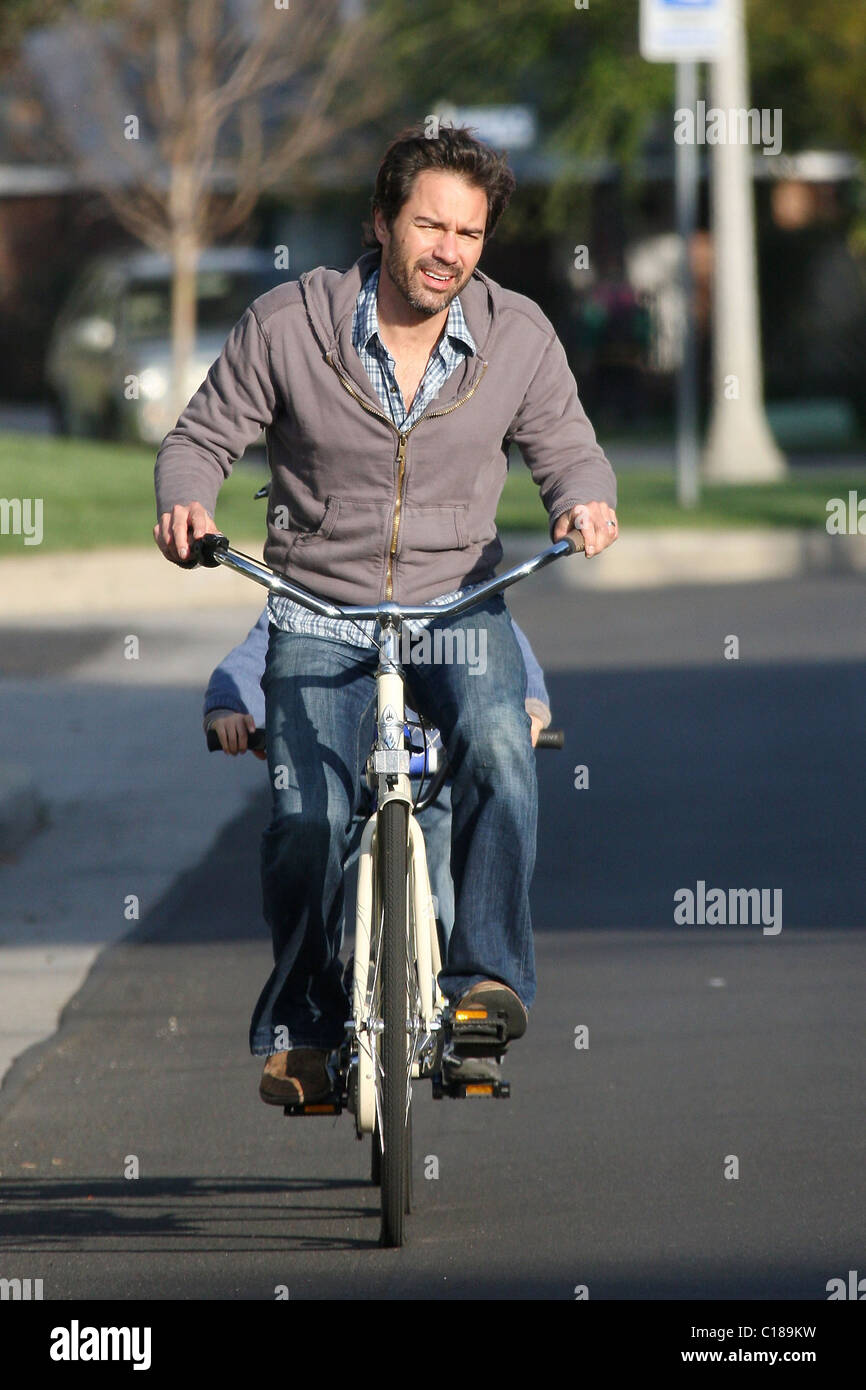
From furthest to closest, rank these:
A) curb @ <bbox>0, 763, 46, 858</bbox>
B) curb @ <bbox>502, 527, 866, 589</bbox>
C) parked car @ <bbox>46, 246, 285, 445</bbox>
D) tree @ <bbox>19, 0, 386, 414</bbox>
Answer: tree @ <bbox>19, 0, 386, 414</bbox> → parked car @ <bbox>46, 246, 285, 445</bbox> → curb @ <bbox>502, 527, 866, 589</bbox> → curb @ <bbox>0, 763, 46, 858</bbox>

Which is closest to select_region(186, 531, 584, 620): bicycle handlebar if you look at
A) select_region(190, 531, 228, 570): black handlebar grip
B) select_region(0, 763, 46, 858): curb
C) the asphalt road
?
select_region(190, 531, 228, 570): black handlebar grip

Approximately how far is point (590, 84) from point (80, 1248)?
26.7 metres

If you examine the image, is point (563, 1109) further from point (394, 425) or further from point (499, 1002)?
point (394, 425)

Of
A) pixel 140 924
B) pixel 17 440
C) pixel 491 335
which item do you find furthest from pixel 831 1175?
pixel 17 440

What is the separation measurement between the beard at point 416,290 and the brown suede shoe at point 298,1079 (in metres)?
1.41

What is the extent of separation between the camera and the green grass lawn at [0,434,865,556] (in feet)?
55.2

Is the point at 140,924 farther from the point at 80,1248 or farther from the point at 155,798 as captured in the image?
the point at 80,1248

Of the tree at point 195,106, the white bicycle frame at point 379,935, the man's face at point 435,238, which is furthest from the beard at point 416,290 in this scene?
the tree at point 195,106

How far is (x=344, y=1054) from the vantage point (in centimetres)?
465

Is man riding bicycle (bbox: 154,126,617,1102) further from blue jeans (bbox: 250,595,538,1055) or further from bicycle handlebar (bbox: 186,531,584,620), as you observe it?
bicycle handlebar (bbox: 186,531,584,620)

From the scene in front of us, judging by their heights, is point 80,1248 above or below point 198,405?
below

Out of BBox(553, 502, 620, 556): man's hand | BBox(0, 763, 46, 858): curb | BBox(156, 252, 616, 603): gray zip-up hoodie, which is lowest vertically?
BBox(0, 763, 46, 858): curb

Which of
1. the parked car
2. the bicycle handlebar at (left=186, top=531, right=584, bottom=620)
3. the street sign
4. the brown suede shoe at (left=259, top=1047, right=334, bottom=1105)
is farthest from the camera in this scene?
the parked car

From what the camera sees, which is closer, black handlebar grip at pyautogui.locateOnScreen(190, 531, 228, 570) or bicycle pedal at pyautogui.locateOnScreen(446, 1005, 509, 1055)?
black handlebar grip at pyautogui.locateOnScreen(190, 531, 228, 570)
